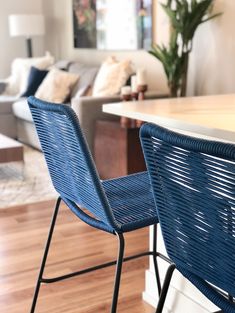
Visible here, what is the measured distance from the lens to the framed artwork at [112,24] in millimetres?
4578

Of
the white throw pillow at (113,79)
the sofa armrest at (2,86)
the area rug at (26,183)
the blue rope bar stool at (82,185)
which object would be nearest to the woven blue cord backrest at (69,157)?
the blue rope bar stool at (82,185)

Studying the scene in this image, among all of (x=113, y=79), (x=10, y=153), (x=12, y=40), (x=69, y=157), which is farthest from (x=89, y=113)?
(x=12, y=40)

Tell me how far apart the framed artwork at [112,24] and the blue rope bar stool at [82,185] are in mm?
3194

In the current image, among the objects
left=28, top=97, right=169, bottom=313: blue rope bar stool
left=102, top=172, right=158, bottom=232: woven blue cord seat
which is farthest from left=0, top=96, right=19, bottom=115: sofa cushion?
left=28, top=97, right=169, bottom=313: blue rope bar stool

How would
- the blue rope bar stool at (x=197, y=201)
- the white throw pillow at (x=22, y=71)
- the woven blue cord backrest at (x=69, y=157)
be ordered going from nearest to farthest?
1. the blue rope bar stool at (x=197, y=201)
2. the woven blue cord backrest at (x=69, y=157)
3. the white throw pillow at (x=22, y=71)

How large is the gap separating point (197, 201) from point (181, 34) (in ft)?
9.80

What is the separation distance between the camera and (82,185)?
1383 millimetres

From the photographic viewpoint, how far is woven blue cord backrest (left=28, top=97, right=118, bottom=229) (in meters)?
1.26

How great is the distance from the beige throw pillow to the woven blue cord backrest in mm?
3464

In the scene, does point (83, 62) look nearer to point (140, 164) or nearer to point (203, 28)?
point (203, 28)

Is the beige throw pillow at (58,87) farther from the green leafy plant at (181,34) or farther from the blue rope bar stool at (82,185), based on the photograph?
the blue rope bar stool at (82,185)

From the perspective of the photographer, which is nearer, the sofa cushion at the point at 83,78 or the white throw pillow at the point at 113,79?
the white throw pillow at the point at 113,79

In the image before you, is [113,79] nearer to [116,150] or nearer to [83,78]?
[83,78]

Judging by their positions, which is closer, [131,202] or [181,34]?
[131,202]
